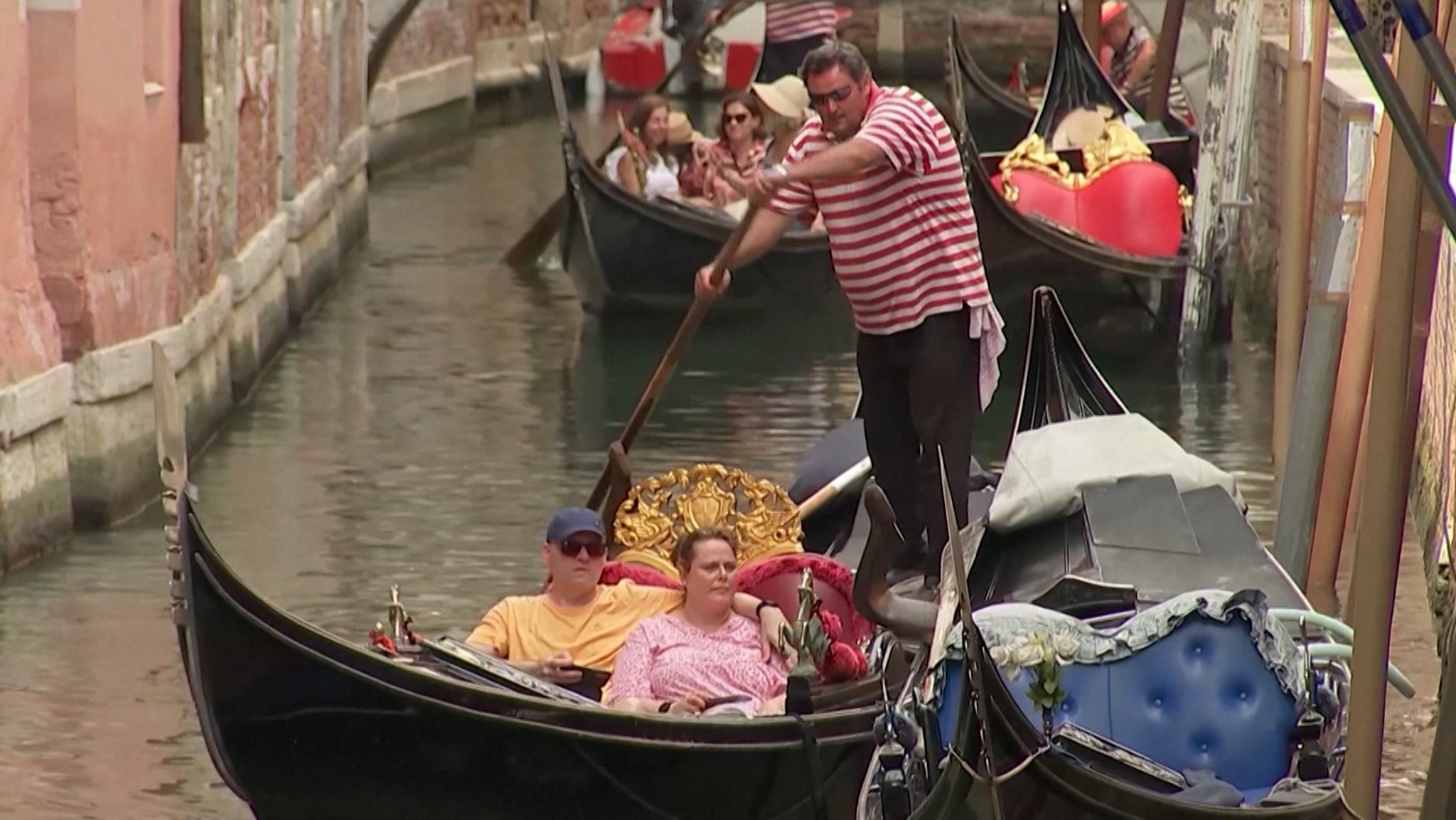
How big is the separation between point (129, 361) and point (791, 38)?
5736 millimetres

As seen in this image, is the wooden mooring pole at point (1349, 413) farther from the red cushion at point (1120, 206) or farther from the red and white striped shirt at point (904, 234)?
the red cushion at point (1120, 206)

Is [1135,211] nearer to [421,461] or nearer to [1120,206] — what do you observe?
[1120,206]

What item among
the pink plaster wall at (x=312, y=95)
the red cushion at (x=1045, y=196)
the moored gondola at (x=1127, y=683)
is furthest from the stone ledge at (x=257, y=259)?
the moored gondola at (x=1127, y=683)

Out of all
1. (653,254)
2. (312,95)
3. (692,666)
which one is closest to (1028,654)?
(692,666)

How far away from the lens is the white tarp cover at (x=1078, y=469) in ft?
12.5

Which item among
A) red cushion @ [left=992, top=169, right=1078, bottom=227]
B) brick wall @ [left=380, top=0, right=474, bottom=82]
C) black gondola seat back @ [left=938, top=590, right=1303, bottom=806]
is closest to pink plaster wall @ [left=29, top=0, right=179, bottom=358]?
black gondola seat back @ [left=938, top=590, right=1303, bottom=806]

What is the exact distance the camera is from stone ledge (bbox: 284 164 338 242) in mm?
8109

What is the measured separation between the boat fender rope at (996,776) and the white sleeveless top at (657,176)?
5535mm

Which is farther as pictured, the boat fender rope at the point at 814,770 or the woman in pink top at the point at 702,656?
the woman in pink top at the point at 702,656

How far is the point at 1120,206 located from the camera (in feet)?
27.0

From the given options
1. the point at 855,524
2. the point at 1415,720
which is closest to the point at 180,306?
the point at 855,524

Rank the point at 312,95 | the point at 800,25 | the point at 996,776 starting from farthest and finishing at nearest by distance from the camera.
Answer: the point at 800,25 → the point at 312,95 → the point at 996,776

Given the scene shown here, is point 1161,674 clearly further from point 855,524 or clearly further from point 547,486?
point 547,486

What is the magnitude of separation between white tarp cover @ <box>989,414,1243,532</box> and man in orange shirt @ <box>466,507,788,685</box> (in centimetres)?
35
